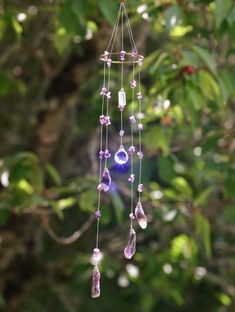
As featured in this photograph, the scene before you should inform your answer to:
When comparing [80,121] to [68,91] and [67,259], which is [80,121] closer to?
[68,91]

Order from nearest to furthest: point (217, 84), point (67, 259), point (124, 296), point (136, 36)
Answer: point (217, 84), point (136, 36), point (67, 259), point (124, 296)

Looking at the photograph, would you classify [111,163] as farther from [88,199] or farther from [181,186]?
[181,186]

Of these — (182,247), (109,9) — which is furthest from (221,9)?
(182,247)

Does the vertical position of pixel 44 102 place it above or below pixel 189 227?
above

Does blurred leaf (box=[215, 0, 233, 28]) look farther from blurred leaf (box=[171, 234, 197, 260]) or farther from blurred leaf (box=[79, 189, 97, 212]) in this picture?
blurred leaf (box=[171, 234, 197, 260])

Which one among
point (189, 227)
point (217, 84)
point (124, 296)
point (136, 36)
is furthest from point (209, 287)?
point (217, 84)

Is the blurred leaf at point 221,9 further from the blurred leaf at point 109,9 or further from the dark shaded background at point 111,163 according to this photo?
the blurred leaf at point 109,9

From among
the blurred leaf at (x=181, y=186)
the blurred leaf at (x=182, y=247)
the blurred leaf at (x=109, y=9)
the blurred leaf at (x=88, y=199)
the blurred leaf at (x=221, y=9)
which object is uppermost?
the blurred leaf at (x=109, y=9)

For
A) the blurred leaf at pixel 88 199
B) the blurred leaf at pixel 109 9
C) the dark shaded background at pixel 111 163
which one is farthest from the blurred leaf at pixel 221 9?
the blurred leaf at pixel 88 199
